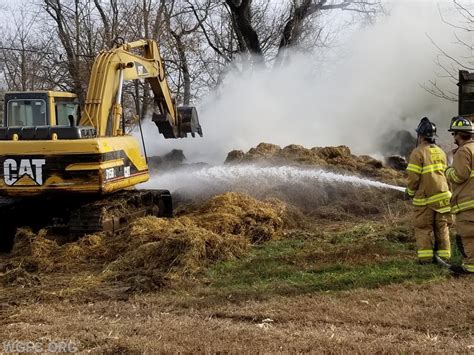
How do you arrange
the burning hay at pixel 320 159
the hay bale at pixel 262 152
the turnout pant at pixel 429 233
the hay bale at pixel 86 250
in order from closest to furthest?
the turnout pant at pixel 429 233 < the hay bale at pixel 86 250 < the burning hay at pixel 320 159 < the hay bale at pixel 262 152

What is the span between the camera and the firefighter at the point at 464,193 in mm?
6810

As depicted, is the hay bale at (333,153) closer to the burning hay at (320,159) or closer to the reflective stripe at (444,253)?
the burning hay at (320,159)

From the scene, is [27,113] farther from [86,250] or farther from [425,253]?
[425,253]

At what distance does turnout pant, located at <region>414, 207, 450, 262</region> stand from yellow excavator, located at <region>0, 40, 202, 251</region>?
4814 millimetres

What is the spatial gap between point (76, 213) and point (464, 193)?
235 inches

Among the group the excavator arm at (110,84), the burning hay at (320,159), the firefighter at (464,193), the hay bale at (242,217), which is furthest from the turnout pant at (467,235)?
the burning hay at (320,159)

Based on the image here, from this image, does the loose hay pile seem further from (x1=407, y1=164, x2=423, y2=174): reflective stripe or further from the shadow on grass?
(x1=407, y1=164, x2=423, y2=174): reflective stripe

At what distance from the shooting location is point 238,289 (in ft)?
21.7

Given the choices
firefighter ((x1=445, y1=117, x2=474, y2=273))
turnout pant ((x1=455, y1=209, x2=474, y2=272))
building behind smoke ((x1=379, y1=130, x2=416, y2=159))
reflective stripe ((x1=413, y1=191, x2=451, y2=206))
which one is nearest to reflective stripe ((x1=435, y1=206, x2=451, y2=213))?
reflective stripe ((x1=413, y1=191, x2=451, y2=206))

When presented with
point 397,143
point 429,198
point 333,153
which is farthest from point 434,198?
point 397,143

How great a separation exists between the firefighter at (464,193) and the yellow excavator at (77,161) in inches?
205

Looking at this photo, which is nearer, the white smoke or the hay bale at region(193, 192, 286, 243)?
the hay bale at region(193, 192, 286, 243)

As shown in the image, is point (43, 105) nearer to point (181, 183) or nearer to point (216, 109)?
point (181, 183)

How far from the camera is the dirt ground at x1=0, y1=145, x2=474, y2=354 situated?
478 cm
